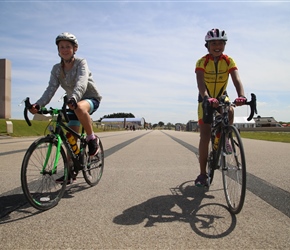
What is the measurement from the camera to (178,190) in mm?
4258

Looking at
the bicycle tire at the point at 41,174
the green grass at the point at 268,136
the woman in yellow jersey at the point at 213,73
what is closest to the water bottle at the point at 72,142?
the bicycle tire at the point at 41,174

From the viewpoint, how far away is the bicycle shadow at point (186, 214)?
269 cm

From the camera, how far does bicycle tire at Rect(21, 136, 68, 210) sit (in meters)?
3.09

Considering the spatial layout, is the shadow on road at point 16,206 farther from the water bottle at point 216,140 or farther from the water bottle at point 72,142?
the water bottle at point 216,140

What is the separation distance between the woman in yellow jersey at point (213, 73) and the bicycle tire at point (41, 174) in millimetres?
1883

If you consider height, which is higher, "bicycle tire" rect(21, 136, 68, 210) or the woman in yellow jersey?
the woman in yellow jersey

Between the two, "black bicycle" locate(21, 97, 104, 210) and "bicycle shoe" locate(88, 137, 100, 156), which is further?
"bicycle shoe" locate(88, 137, 100, 156)

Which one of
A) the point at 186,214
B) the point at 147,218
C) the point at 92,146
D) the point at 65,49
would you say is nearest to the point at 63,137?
the point at 92,146

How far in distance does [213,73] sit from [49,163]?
96.3 inches

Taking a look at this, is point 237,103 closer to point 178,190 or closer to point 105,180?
point 178,190

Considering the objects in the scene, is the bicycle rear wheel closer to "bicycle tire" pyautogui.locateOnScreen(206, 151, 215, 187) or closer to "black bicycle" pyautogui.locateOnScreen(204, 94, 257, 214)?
"black bicycle" pyautogui.locateOnScreen(204, 94, 257, 214)

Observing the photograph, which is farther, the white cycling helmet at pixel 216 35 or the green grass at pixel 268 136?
the green grass at pixel 268 136

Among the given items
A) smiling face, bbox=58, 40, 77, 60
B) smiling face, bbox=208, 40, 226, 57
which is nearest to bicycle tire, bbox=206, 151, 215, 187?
smiling face, bbox=208, 40, 226, 57

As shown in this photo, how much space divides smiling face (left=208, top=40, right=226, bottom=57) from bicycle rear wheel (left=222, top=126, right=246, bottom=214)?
1.21 m
